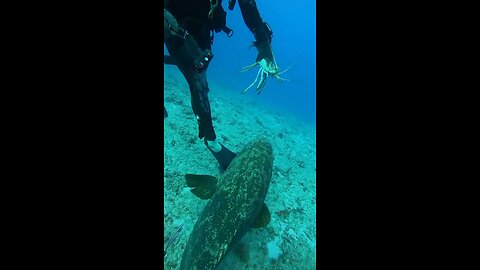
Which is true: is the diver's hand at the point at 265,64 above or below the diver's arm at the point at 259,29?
below

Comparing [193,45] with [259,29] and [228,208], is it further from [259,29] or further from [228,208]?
[228,208]

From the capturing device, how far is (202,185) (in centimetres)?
353

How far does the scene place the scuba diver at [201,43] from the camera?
361cm

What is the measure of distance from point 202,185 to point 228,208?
2.65 ft

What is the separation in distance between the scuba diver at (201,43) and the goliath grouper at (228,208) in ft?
2.59

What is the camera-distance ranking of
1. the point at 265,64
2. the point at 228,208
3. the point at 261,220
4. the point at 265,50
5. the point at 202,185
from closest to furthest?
1. the point at 228,208
2. the point at 261,220
3. the point at 202,185
4. the point at 265,64
5. the point at 265,50

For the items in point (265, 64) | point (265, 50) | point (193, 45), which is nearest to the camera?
point (193, 45)

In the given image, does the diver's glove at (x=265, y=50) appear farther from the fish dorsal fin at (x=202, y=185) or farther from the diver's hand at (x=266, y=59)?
the fish dorsal fin at (x=202, y=185)

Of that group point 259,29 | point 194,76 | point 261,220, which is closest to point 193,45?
point 194,76

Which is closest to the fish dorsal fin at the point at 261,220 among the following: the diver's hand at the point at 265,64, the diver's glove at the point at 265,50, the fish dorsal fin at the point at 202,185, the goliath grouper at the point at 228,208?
the goliath grouper at the point at 228,208

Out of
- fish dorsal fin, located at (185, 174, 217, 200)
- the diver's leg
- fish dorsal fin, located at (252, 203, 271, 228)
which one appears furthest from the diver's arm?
fish dorsal fin, located at (252, 203, 271, 228)

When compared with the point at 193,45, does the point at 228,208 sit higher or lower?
lower
